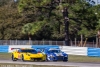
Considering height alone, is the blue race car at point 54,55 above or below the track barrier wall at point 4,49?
above

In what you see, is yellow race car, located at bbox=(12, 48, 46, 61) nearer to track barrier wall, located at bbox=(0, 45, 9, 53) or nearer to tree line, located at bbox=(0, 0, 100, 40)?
track barrier wall, located at bbox=(0, 45, 9, 53)

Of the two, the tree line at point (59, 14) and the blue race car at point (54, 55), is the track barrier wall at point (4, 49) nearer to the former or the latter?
the tree line at point (59, 14)

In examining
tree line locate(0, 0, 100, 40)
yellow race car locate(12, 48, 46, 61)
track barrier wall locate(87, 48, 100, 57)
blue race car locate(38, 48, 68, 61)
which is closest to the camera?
yellow race car locate(12, 48, 46, 61)

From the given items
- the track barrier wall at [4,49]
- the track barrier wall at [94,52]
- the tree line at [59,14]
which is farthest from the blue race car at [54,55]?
the tree line at [59,14]

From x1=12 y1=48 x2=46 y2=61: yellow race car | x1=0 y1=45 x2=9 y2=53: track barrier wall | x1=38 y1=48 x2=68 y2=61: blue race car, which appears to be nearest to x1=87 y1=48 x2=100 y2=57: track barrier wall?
x1=38 y1=48 x2=68 y2=61: blue race car

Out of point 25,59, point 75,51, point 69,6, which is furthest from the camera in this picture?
point 69,6

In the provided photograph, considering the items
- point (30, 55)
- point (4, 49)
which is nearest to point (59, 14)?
point (4, 49)

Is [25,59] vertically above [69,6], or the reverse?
[69,6]

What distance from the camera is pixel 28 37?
229 feet

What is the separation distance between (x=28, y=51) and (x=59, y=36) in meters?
38.8

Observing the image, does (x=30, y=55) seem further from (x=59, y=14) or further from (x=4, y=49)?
(x=59, y=14)

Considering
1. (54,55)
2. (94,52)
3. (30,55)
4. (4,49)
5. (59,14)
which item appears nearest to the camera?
(30,55)

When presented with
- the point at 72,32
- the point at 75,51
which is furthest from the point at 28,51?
the point at 72,32

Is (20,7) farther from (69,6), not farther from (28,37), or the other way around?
(28,37)
